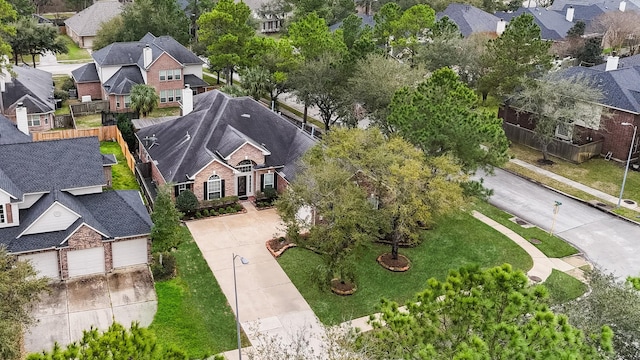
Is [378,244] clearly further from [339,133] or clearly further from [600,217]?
[600,217]

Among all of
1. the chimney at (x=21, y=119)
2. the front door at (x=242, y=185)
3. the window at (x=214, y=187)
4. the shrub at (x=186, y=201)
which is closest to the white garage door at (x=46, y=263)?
the shrub at (x=186, y=201)

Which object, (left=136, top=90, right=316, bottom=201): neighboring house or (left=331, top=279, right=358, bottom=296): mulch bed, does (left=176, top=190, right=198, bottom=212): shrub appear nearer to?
(left=136, top=90, right=316, bottom=201): neighboring house

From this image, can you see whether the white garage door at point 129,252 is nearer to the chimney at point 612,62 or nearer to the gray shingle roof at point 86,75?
the gray shingle roof at point 86,75

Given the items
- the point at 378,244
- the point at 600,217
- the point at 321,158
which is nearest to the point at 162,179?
the point at 321,158

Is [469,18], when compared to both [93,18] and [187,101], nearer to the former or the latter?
[187,101]

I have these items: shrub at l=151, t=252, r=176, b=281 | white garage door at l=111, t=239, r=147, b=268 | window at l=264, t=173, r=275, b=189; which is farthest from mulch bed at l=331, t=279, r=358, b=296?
window at l=264, t=173, r=275, b=189

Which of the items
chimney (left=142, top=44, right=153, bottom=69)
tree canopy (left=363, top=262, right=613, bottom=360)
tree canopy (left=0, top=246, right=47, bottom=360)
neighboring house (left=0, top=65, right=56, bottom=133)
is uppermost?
chimney (left=142, top=44, right=153, bottom=69)
